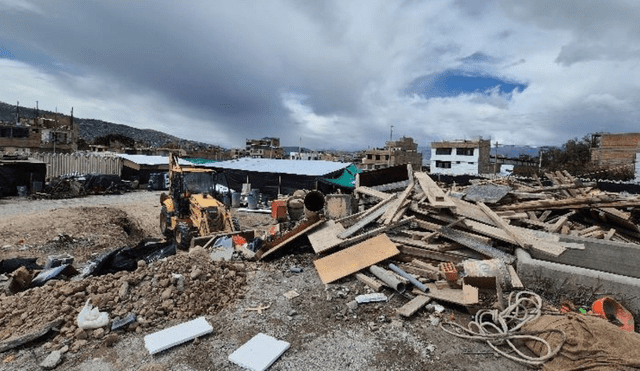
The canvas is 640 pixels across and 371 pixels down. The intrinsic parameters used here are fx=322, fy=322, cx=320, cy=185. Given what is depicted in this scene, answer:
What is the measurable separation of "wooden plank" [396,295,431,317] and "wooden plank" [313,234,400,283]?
108 cm

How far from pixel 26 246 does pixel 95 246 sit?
1924 mm

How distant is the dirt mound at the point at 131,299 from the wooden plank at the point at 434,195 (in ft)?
13.6

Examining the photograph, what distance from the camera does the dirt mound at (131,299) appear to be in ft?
14.4

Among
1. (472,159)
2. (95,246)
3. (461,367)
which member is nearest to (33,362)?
(461,367)

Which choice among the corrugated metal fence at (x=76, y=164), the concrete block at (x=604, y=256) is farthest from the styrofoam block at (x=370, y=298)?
the corrugated metal fence at (x=76, y=164)

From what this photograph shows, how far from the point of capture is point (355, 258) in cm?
613

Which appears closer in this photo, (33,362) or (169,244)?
(33,362)

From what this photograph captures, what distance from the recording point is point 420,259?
6.17m

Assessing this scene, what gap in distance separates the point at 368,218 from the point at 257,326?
3.70 metres

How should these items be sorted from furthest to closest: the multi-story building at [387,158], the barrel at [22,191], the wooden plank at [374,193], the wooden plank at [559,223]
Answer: the multi-story building at [387,158]
the barrel at [22,191]
the wooden plank at [374,193]
the wooden plank at [559,223]

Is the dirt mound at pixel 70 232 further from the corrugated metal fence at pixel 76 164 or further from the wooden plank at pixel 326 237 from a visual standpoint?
the corrugated metal fence at pixel 76 164

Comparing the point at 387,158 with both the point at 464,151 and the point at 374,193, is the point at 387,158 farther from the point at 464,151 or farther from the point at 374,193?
the point at 374,193

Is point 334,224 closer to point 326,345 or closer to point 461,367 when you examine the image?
point 326,345

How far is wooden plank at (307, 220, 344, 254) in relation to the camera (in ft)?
21.8
